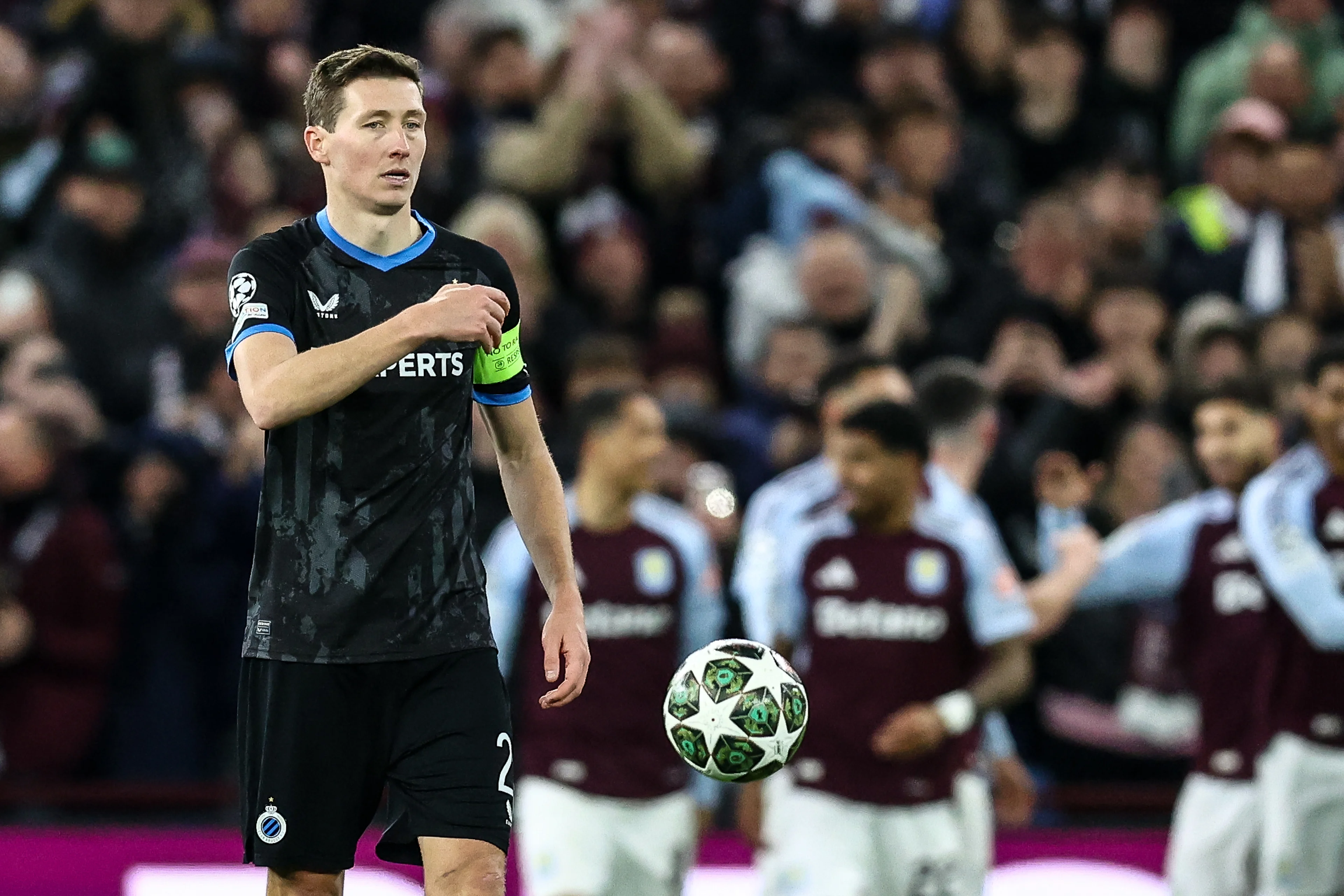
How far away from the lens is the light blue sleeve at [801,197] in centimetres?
1125

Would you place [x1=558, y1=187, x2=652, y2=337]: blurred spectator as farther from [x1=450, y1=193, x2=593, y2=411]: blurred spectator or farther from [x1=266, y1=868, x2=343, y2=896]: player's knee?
[x1=266, y1=868, x2=343, y2=896]: player's knee

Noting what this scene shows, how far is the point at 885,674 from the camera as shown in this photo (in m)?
7.70

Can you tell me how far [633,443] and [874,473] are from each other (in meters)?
1.11

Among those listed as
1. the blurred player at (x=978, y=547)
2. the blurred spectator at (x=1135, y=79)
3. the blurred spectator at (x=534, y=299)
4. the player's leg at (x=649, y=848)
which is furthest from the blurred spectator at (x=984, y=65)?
the player's leg at (x=649, y=848)

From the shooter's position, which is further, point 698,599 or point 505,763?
point 698,599

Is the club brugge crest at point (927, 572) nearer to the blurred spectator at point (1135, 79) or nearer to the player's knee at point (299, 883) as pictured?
the player's knee at point (299, 883)

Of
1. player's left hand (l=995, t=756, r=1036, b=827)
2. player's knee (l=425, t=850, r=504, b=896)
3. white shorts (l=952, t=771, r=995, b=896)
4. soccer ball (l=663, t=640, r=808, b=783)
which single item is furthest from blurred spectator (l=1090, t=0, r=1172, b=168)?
player's knee (l=425, t=850, r=504, b=896)

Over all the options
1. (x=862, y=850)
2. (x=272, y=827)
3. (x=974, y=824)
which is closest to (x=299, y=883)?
(x=272, y=827)

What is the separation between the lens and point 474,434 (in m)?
10.2

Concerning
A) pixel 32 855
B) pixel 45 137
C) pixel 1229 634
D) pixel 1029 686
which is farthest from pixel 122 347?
pixel 1229 634

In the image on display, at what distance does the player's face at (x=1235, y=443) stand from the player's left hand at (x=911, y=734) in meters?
2.17

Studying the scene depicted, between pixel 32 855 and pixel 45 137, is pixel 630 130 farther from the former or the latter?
pixel 32 855

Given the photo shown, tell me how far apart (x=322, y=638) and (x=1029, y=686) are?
18.4ft

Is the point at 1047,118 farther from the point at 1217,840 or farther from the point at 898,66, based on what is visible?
the point at 1217,840
